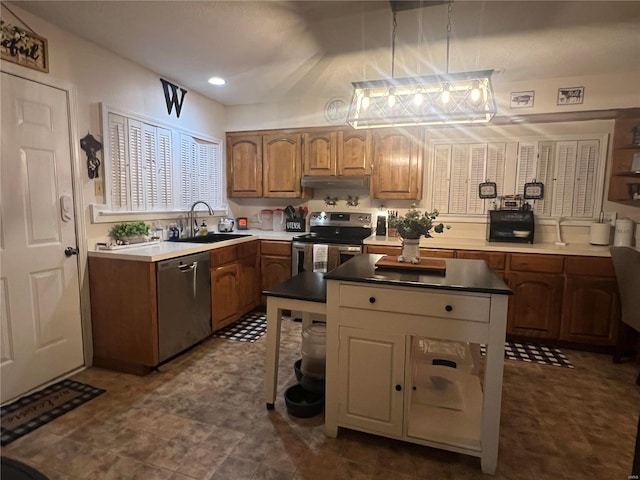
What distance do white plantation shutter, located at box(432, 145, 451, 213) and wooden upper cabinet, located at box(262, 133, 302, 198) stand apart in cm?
152

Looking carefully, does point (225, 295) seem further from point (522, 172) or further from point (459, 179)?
point (522, 172)

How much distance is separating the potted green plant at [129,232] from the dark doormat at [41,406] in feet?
3.59

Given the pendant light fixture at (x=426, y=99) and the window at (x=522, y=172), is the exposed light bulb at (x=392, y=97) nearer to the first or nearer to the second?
the pendant light fixture at (x=426, y=99)

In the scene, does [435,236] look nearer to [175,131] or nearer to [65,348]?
[175,131]

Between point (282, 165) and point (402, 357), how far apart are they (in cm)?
298

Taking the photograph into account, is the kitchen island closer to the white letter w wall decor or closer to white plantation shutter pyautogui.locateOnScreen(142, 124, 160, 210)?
white plantation shutter pyautogui.locateOnScreen(142, 124, 160, 210)

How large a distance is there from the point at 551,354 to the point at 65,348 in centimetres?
384

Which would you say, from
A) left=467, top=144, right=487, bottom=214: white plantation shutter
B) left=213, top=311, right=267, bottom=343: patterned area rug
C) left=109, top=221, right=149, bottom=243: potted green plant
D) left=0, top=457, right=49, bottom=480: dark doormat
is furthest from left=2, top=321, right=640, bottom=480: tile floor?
left=467, top=144, right=487, bottom=214: white plantation shutter

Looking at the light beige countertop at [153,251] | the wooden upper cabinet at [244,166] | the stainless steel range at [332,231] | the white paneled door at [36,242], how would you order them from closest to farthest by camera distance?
the white paneled door at [36,242] < the light beige countertop at [153,251] < the stainless steel range at [332,231] < the wooden upper cabinet at [244,166]

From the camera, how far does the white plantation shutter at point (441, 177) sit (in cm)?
382

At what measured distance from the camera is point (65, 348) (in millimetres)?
2561

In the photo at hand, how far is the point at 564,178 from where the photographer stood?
3508 mm

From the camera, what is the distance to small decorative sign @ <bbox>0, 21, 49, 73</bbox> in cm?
212

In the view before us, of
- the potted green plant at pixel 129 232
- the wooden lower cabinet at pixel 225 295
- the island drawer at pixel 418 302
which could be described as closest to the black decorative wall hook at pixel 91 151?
the potted green plant at pixel 129 232
